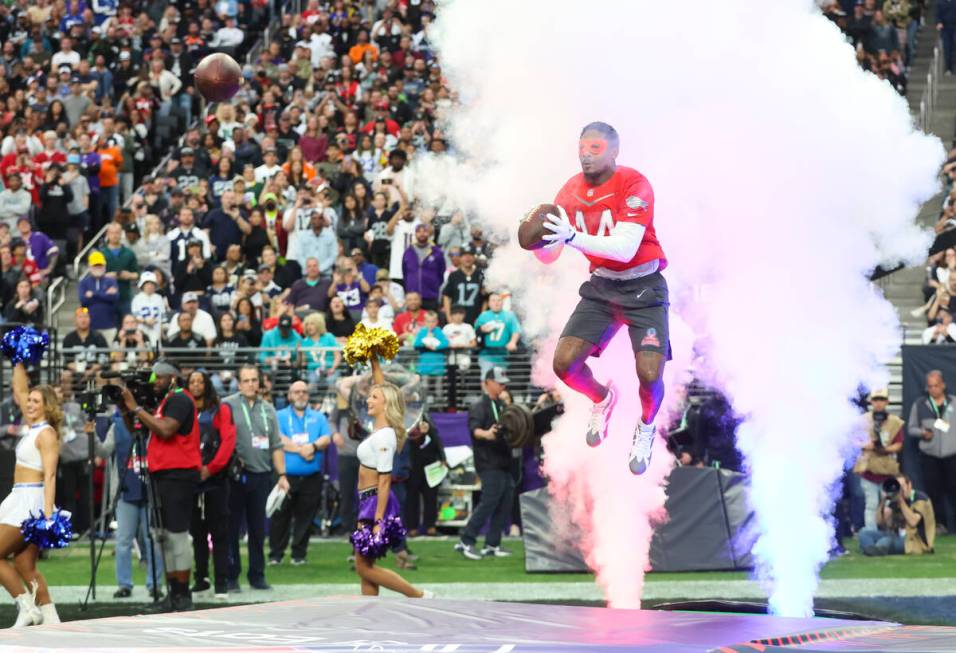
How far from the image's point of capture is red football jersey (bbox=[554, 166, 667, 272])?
335 inches

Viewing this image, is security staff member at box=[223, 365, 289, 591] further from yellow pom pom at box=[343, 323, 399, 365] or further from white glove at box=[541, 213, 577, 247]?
white glove at box=[541, 213, 577, 247]

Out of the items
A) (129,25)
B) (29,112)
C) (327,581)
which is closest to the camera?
(327,581)

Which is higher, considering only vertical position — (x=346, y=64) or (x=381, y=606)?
(x=346, y=64)

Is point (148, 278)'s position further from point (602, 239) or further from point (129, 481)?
point (602, 239)

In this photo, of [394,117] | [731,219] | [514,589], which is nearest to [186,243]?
[394,117]

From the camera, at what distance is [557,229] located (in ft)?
26.8

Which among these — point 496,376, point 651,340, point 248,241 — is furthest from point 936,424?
point 651,340

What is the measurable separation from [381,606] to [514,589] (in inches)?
189

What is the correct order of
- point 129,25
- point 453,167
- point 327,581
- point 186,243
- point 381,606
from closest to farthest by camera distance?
1. point 381,606
2. point 453,167
3. point 327,581
4. point 186,243
5. point 129,25

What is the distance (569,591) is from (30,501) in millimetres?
4407

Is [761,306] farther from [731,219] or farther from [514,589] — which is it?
[514,589]

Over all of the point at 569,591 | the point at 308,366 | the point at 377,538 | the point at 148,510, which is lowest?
the point at 569,591

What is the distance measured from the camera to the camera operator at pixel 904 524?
51.1 ft

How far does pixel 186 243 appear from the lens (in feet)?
61.9
